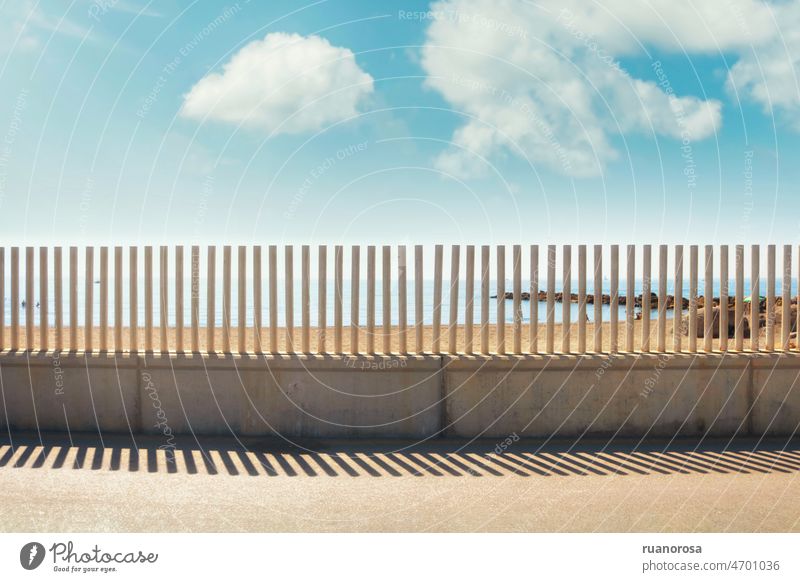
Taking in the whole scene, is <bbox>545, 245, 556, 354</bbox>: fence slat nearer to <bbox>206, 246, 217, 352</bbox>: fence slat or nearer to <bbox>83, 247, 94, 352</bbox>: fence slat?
<bbox>206, 246, 217, 352</bbox>: fence slat

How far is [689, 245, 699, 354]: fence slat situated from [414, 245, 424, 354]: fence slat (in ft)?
10.5

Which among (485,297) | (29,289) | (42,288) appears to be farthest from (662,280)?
(29,289)

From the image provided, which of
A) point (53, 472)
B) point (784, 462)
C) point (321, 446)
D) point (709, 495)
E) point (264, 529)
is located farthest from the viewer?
point (321, 446)

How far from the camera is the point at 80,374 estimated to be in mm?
7281

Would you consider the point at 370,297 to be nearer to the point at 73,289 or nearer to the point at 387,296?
the point at 387,296

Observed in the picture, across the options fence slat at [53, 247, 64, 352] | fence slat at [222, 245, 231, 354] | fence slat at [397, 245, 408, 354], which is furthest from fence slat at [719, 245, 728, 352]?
fence slat at [53, 247, 64, 352]

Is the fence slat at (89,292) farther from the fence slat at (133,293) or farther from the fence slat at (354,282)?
the fence slat at (354,282)

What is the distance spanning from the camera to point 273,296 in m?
7.05

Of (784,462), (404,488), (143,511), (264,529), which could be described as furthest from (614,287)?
(143,511)

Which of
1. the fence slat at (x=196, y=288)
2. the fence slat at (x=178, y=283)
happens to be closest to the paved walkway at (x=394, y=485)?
the fence slat at (x=196, y=288)

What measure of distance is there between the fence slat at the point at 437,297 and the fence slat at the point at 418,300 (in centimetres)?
16

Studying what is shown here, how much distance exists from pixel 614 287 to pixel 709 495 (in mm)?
2729

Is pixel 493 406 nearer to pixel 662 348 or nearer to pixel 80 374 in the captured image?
pixel 662 348

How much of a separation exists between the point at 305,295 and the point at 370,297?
75cm
